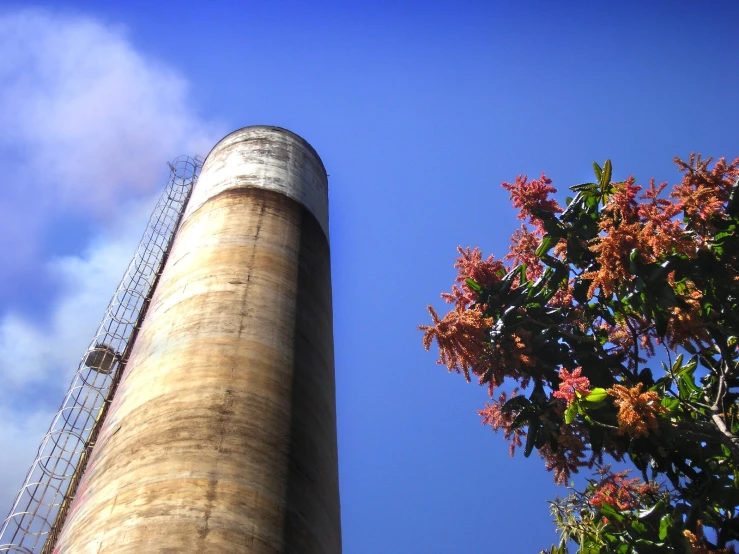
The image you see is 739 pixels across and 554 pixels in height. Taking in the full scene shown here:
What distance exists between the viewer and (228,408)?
5.86 m

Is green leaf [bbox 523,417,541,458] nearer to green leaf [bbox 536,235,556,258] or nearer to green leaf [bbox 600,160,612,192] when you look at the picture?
green leaf [bbox 536,235,556,258]

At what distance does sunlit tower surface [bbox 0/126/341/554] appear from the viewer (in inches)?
199

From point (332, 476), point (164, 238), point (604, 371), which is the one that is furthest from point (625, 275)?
point (164, 238)

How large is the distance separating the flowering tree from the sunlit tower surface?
185cm

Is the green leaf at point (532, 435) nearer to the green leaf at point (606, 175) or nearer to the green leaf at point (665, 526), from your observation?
the green leaf at point (665, 526)

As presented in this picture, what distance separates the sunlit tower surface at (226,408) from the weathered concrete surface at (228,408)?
0.05 feet

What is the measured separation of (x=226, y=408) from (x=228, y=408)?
2 cm

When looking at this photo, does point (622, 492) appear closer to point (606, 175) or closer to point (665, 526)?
point (665, 526)

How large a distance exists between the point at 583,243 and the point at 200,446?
17.1 feet

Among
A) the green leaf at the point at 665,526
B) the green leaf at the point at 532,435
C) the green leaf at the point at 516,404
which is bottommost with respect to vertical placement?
the green leaf at the point at 665,526

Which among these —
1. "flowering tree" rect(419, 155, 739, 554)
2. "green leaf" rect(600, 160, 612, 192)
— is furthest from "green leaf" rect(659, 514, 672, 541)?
"green leaf" rect(600, 160, 612, 192)

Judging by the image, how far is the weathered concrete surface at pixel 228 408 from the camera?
502cm

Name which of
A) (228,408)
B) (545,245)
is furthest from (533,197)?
(228,408)

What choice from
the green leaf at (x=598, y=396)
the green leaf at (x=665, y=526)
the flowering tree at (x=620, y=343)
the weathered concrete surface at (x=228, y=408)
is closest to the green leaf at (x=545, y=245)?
the flowering tree at (x=620, y=343)
